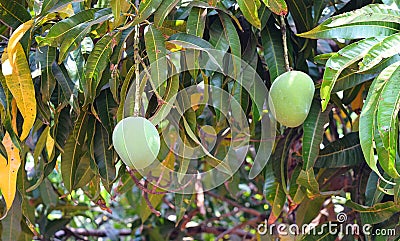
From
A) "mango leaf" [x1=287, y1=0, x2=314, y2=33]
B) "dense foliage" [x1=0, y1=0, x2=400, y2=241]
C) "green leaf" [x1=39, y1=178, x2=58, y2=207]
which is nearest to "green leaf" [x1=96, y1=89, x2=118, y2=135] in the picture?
"dense foliage" [x1=0, y1=0, x2=400, y2=241]

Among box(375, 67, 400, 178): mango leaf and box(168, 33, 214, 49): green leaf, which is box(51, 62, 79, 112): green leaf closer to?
box(168, 33, 214, 49): green leaf

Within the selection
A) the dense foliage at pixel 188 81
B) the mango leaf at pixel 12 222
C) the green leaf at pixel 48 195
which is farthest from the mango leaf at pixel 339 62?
the green leaf at pixel 48 195

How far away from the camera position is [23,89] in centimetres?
78

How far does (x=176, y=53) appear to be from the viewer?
0.83 meters

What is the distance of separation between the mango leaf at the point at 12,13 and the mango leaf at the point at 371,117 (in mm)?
527

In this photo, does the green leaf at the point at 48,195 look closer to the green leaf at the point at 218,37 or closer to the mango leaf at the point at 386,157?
the green leaf at the point at 218,37

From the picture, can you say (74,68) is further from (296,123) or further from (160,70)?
(296,123)

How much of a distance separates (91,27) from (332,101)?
45 centimetres

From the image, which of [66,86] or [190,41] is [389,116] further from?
[66,86]

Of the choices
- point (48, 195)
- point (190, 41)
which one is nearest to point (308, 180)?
point (190, 41)

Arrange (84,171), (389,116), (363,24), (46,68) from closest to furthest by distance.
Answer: (389,116)
(363,24)
(46,68)
(84,171)

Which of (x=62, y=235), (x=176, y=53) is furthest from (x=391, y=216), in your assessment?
(x=62, y=235)

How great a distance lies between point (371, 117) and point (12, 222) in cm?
67

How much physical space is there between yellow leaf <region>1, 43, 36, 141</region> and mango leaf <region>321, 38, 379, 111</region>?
14.8 inches
